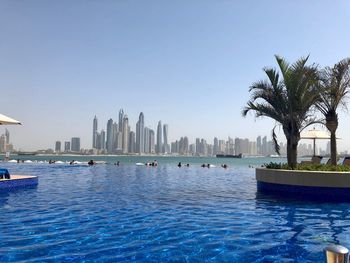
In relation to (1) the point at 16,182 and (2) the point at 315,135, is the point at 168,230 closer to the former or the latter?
(1) the point at 16,182

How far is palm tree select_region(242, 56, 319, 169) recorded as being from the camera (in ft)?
60.5

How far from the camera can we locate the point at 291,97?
18.7 meters

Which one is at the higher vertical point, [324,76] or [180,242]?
[324,76]

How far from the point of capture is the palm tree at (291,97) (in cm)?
1845

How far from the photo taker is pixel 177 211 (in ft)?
36.5

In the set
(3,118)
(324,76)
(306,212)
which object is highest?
(324,76)

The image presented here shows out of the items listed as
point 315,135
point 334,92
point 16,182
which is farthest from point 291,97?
point 16,182

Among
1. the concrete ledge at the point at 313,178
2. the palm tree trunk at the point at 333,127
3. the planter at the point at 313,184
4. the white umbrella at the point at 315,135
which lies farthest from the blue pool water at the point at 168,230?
the white umbrella at the point at 315,135

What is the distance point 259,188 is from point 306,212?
683 centimetres

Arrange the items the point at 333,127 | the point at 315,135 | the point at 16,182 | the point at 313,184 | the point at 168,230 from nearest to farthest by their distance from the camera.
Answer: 1. the point at 168,230
2. the point at 313,184
3. the point at 16,182
4. the point at 333,127
5. the point at 315,135

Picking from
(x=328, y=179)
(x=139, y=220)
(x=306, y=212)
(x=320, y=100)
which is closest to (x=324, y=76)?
(x=320, y=100)

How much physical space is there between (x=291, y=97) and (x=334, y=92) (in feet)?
8.12

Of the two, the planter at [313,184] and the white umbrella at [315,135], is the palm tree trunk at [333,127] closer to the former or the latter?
the planter at [313,184]

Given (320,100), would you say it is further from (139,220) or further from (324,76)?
(139,220)
